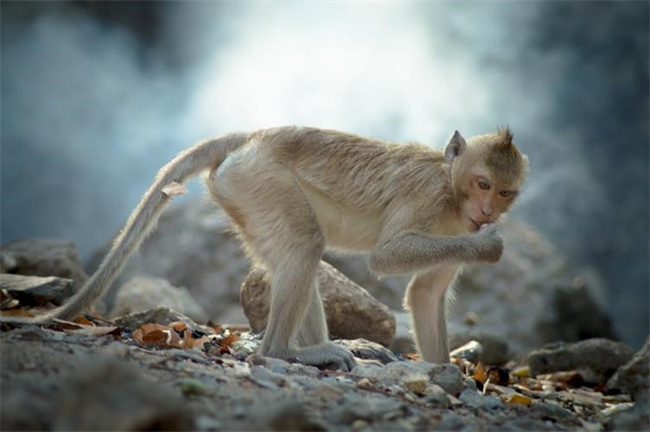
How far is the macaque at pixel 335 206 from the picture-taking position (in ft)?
16.2

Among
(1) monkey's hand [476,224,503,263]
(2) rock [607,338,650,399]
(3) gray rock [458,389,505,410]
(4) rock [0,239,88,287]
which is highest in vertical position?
(1) monkey's hand [476,224,503,263]

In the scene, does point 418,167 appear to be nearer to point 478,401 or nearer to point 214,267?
point 478,401

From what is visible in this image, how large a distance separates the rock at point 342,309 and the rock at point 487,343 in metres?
1.27

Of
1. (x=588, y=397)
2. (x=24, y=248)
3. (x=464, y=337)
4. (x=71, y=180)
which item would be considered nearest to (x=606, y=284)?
(x=464, y=337)

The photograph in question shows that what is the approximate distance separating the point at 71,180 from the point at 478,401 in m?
7.04

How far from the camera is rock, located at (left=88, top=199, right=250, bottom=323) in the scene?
9.66 metres

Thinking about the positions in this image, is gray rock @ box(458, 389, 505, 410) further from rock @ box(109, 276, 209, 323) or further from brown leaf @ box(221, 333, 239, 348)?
rock @ box(109, 276, 209, 323)

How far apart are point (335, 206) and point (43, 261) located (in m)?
3.21

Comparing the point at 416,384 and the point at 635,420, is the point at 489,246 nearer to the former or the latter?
the point at 416,384

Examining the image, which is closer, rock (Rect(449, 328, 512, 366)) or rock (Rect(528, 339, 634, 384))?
rock (Rect(528, 339, 634, 384))

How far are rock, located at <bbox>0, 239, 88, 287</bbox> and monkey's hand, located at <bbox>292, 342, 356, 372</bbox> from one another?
313cm

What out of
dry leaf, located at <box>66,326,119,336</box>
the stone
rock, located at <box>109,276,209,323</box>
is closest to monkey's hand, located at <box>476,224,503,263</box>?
dry leaf, located at <box>66,326,119,336</box>

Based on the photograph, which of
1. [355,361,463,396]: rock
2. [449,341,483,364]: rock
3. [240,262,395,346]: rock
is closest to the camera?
[355,361,463,396]: rock

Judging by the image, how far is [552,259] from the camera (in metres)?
10.9
